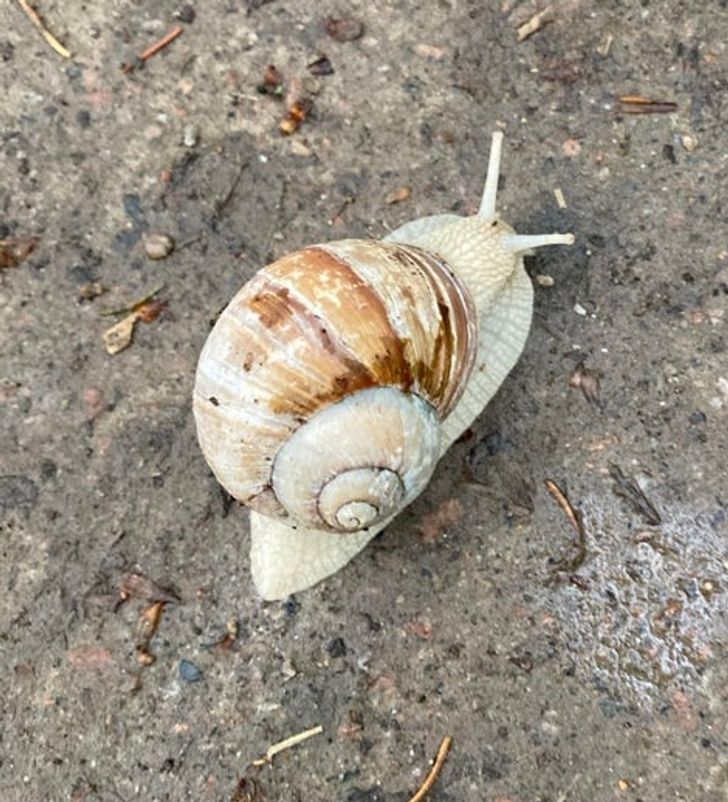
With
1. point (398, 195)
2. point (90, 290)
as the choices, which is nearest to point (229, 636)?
point (90, 290)

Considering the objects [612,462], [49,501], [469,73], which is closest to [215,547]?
[49,501]

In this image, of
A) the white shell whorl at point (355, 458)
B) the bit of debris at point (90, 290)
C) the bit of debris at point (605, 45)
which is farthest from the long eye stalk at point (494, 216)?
the bit of debris at point (90, 290)

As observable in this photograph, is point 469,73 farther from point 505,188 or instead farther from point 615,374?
point 615,374

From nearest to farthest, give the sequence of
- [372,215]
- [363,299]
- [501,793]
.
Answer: [363,299] < [501,793] < [372,215]

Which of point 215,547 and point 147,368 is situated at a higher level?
point 147,368

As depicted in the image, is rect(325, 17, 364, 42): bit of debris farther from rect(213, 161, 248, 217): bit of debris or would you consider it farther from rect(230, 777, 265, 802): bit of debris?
rect(230, 777, 265, 802): bit of debris
